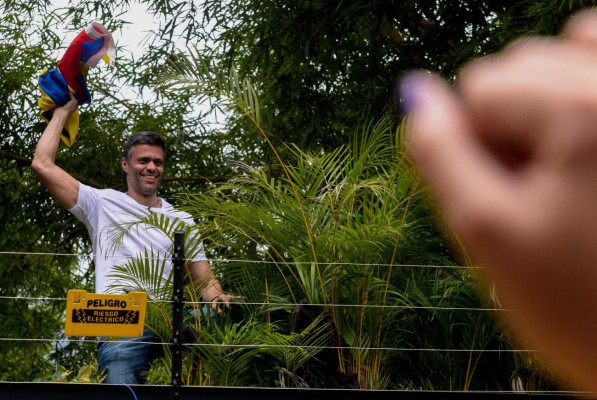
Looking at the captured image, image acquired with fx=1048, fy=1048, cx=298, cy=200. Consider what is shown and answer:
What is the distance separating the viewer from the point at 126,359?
2.80 meters

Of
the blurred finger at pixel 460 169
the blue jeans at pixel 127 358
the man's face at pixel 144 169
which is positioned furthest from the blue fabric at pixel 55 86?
the blurred finger at pixel 460 169

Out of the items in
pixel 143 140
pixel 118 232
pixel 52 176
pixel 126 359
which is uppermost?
pixel 143 140

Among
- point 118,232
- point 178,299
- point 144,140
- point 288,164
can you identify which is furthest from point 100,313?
point 288,164

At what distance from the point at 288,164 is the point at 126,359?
5.92 ft

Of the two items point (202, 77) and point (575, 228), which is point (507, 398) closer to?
point (202, 77)

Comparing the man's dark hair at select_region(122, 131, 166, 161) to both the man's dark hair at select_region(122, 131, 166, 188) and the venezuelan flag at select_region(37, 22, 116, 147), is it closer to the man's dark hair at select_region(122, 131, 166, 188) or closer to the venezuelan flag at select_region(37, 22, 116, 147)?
the man's dark hair at select_region(122, 131, 166, 188)

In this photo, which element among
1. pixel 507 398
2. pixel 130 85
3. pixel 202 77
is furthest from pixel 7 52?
pixel 507 398

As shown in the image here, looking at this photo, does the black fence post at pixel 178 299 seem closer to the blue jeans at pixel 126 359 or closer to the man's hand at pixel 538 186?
the blue jeans at pixel 126 359

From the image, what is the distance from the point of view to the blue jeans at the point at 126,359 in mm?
2785

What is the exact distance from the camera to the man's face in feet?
10.8

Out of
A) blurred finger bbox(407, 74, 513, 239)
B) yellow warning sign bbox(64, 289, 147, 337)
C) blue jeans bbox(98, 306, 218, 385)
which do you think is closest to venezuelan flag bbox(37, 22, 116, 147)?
blue jeans bbox(98, 306, 218, 385)

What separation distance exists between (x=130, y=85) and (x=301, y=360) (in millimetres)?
3484

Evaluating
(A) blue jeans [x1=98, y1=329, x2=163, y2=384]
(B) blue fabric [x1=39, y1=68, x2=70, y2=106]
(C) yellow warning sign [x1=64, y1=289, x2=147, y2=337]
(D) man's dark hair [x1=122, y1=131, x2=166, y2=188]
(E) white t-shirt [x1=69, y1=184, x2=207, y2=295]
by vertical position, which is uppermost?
(B) blue fabric [x1=39, y1=68, x2=70, y2=106]

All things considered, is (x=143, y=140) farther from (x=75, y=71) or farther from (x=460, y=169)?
(x=460, y=169)
